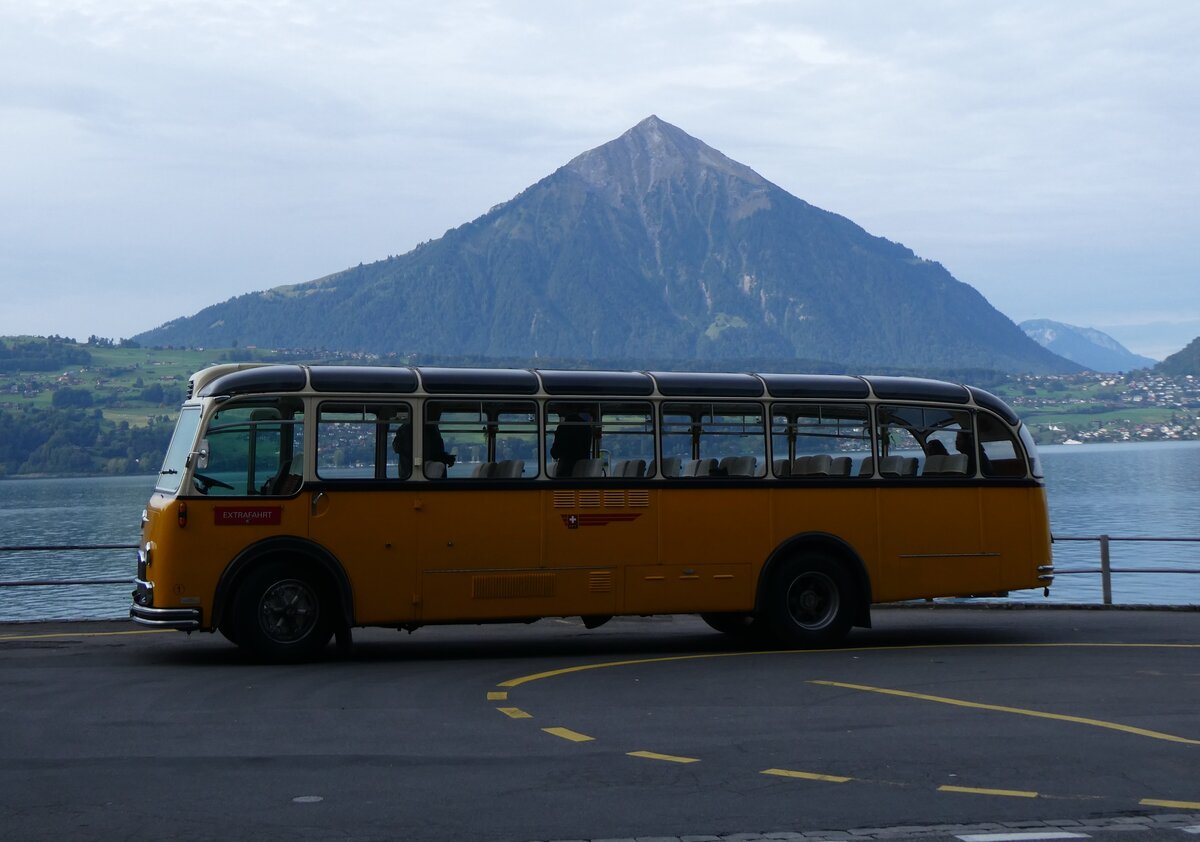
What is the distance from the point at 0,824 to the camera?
303 inches

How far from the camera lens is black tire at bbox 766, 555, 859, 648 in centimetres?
1645

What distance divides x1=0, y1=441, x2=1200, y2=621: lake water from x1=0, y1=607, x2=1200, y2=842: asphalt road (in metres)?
8.35

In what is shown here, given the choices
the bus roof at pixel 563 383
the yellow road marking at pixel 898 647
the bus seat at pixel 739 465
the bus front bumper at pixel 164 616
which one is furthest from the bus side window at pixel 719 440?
the bus front bumper at pixel 164 616

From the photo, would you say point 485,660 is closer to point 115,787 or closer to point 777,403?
point 777,403

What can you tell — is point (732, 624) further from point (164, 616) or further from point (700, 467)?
point (164, 616)

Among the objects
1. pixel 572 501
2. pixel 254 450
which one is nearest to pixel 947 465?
pixel 572 501

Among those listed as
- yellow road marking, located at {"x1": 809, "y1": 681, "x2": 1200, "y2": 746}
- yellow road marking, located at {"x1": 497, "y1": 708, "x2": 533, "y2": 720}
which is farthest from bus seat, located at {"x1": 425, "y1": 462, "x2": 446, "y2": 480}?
yellow road marking, located at {"x1": 809, "y1": 681, "x2": 1200, "y2": 746}

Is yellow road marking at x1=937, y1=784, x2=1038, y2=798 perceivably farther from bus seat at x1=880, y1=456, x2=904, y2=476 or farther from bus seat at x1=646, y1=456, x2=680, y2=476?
bus seat at x1=880, y1=456, x2=904, y2=476

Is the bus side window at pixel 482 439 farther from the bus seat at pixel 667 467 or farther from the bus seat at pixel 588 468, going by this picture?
the bus seat at pixel 667 467

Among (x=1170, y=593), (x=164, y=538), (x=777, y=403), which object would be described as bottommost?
(x=1170, y=593)

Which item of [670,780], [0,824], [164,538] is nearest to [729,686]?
[670,780]

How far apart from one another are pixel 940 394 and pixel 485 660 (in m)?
6.07

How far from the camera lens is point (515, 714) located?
11.4 meters

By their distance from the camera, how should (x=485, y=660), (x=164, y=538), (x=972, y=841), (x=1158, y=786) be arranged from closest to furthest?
1. (x=972, y=841)
2. (x=1158, y=786)
3. (x=164, y=538)
4. (x=485, y=660)
